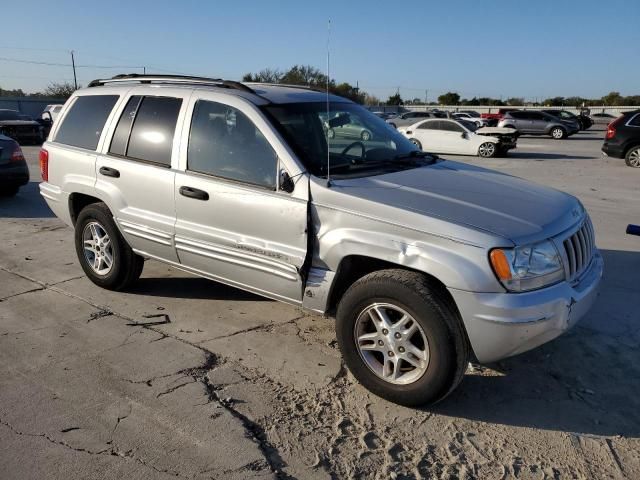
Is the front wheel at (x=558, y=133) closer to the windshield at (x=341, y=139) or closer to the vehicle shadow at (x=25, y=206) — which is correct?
the vehicle shadow at (x=25, y=206)

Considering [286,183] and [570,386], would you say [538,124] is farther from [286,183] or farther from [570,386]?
[286,183]

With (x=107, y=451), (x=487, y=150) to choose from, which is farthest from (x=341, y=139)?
(x=487, y=150)

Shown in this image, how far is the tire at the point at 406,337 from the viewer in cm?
316

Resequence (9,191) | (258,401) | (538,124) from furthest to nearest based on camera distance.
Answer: (538,124) → (9,191) → (258,401)

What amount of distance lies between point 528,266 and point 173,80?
3.37 metres

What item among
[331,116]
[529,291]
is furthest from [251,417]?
[331,116]

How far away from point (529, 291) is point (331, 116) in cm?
A: 222

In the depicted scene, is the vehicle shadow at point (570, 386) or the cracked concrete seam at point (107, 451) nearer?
the cracked concrete seam at point (107, 451)

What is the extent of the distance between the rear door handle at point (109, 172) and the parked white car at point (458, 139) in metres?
15.2

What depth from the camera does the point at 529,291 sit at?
3.11 meters

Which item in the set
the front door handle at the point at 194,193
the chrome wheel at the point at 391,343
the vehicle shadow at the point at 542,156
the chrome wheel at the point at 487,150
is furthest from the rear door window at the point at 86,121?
the vehicle shadow at the point at 542,156

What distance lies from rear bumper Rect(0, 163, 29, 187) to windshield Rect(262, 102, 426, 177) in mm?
7341

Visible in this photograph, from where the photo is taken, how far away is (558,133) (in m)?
30.9

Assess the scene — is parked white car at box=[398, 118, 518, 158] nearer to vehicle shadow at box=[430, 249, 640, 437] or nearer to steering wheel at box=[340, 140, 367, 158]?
steering wheel at box=[340, 140, 367, 158]
